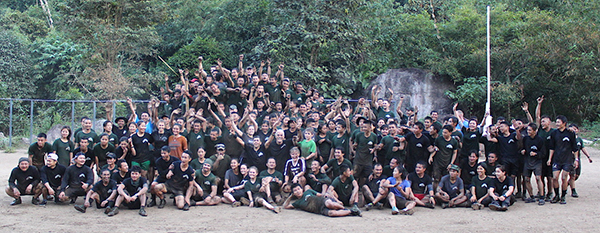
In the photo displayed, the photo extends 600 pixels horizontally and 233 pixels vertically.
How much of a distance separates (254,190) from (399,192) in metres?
2.63

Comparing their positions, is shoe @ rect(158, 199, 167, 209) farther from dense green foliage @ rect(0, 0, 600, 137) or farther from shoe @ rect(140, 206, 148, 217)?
dense green foliage @ rect(0, 0, 600, 137)

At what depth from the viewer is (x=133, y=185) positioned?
29.7 ft

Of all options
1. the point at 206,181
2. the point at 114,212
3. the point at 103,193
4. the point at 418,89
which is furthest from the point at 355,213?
the point at 418,89

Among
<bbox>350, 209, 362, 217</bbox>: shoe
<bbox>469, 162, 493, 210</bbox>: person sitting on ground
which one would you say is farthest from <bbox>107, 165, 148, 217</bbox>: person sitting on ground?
<bbox>469, 162, 493, 210</bbox>: person sitting on ground

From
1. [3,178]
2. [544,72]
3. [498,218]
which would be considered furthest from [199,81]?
[544,72]

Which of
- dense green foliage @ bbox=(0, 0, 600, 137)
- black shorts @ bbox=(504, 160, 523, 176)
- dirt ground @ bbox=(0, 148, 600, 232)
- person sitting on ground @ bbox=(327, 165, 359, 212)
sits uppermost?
dense green foliage @ bbox=(0, 0, 600, 137)

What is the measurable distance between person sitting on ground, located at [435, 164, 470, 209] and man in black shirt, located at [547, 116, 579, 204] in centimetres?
179

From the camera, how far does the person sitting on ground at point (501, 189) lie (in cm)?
913

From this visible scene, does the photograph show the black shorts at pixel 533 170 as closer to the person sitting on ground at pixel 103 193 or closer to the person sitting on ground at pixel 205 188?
the person sitting on ground at pixel 205 188

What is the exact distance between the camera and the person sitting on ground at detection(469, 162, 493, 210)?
927 cm

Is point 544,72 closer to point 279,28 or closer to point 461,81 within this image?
point 461,81

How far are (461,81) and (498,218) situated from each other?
43.4 feet

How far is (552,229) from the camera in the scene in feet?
25.4

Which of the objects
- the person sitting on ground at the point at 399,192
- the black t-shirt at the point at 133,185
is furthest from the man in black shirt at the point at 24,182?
the person sitting on ground at the point at 399,192
